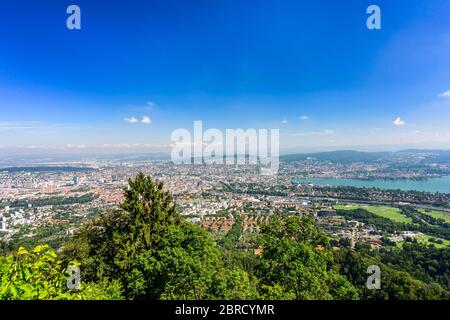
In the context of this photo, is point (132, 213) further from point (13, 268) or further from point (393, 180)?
point (393, 180)

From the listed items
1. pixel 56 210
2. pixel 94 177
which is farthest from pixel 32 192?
pixel 56 210

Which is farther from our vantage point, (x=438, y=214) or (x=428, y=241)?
(x=438, y=214)

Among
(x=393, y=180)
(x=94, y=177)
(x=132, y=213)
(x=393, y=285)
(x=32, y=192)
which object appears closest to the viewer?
(x=132, y=213)

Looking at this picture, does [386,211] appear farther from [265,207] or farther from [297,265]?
[297,265]

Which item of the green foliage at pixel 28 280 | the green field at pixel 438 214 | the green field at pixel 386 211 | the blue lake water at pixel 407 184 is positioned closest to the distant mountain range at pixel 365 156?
the blue lake water at pixel 407 184

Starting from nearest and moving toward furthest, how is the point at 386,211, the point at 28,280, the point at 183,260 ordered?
the point at 28,280
the point at 183,260
the point at 386,211

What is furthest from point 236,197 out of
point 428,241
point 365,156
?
point 365,156

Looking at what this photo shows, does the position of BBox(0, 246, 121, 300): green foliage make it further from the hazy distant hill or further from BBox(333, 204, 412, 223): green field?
the hazy distant hill

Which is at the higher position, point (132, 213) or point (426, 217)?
point (132, 213)

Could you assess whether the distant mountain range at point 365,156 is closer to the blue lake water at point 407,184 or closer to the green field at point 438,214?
the blue lake water at point 407,184

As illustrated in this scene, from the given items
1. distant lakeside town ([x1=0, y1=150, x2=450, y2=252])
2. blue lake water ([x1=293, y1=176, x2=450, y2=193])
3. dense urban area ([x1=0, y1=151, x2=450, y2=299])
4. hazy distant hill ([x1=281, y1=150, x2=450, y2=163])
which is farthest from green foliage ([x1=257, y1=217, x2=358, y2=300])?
hazy distant hill ([x1=281, y1=150, x2=450, y2=163])
